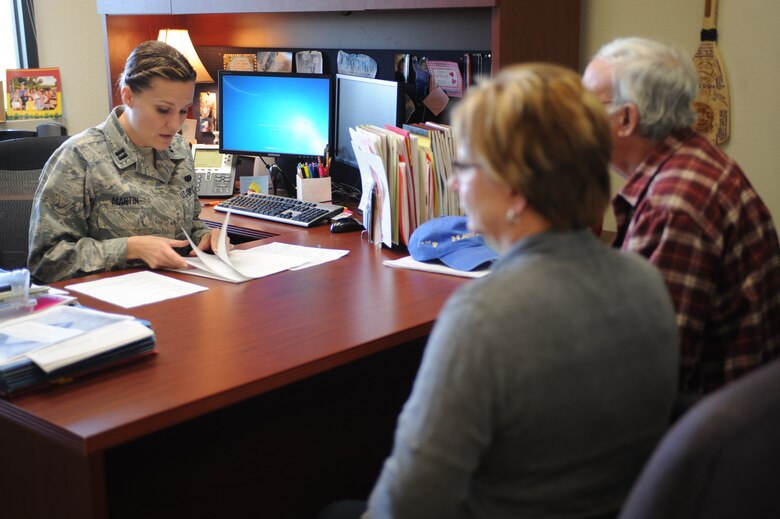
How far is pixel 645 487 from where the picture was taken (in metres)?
→ 0.95

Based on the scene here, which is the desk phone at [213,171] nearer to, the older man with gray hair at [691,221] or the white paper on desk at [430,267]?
the white paper on desk at [430,267]

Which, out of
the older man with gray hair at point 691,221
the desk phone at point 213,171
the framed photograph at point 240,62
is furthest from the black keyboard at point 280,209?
the older man with gray hair at point 691,221

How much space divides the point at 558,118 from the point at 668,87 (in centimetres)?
67

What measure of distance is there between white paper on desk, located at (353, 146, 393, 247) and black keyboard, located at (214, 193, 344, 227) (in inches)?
13.1

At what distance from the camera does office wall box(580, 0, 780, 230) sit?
2375 mm

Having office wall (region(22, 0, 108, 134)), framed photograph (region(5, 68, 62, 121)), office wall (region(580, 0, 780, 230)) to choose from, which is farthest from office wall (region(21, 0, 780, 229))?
framed photograph (region(5, 68, 62, 121))

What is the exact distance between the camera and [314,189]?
3.07 metres

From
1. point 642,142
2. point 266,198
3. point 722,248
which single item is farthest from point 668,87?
point 266,198

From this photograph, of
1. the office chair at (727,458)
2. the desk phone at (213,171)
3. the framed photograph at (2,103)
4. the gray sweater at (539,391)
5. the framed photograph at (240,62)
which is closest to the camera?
the office chair at (727,458)

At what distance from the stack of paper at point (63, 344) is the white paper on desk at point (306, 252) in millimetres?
683

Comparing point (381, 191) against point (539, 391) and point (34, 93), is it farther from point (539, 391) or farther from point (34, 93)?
point (34, 93)

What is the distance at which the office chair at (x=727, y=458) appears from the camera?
87 cm

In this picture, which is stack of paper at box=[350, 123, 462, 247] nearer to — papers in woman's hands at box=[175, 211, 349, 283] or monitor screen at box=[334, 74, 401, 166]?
papers in woman's hands at box=[175, 211, 349, 283]

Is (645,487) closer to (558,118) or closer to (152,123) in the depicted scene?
(558,118)
